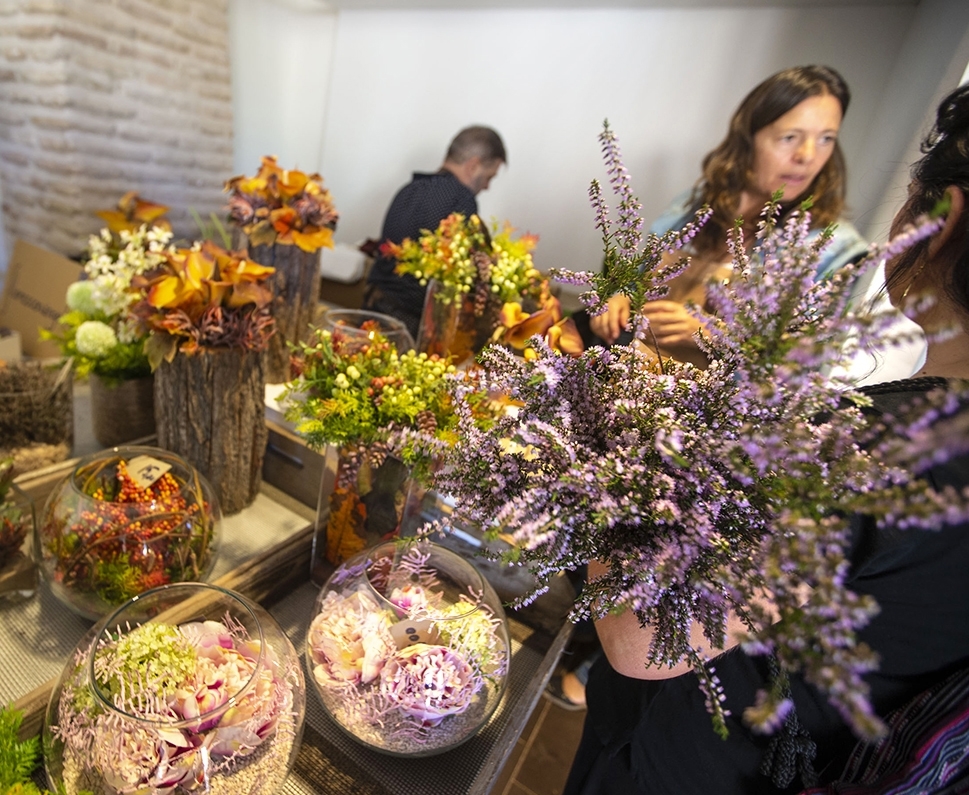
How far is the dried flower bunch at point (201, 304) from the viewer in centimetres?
96

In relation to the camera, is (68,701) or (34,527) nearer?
(68,701)

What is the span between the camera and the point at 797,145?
1532 mm

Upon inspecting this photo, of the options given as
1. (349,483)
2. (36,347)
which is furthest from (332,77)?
(349,483)

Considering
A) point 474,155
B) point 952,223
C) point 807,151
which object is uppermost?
point 807,151

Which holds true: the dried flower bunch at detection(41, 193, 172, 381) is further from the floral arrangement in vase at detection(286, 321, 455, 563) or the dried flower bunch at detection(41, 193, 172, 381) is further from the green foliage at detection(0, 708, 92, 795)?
the green foliage at detection(0, 708, 92, 795)

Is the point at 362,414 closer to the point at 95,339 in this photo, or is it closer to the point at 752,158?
the point at 95,339

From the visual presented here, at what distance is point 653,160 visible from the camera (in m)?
2.89

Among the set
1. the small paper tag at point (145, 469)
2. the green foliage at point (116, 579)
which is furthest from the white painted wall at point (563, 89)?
the green foliage at point (116, 579)

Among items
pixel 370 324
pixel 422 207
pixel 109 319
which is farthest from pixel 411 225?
pixel 109 319

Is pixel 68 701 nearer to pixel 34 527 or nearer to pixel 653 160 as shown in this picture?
pixel 34 527

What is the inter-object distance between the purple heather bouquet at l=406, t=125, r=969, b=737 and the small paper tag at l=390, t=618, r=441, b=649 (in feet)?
0.80

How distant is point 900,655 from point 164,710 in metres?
0.83

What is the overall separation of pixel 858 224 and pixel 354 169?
10.3 ft

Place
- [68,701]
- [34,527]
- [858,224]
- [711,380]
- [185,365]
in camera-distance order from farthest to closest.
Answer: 1. [858,224]
2. [185,365]
3. [34,527]
4. [68,701]
5. [711,380]
